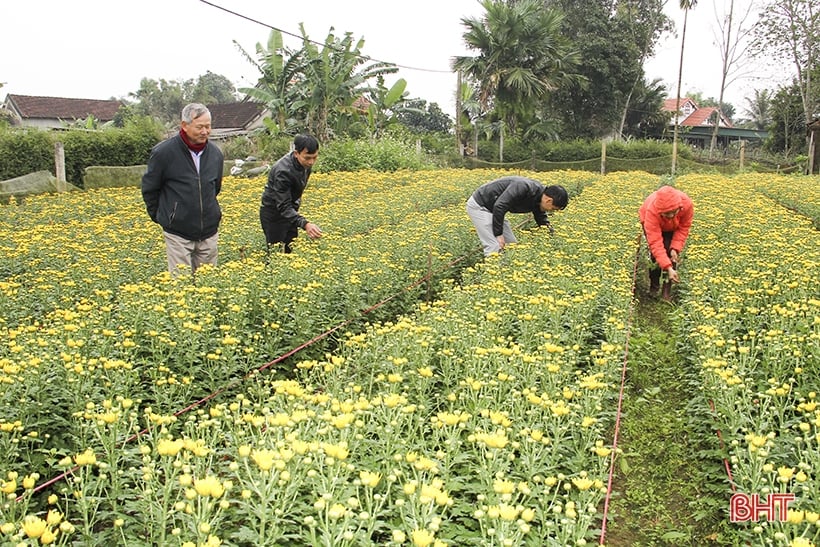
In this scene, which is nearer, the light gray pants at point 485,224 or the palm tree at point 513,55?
the light gray pants at point 485,224

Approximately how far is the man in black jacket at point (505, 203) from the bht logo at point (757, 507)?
12.1 ft

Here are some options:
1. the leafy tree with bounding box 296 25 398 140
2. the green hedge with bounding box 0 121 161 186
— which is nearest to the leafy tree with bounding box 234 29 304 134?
the leafy tree with bounding box 296 25 398 140

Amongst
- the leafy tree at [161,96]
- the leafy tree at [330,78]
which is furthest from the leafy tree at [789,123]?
the leafy tree at [161,96]

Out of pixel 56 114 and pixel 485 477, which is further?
pixel 56 114

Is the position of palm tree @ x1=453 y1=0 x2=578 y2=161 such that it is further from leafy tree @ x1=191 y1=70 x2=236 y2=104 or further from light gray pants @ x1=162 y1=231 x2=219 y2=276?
leafy tree @ x1=191 y1=70 x2=236 y2=104

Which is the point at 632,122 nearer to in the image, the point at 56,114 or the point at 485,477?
the point at 56,114

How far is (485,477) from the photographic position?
8.71 ft

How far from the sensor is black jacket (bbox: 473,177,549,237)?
6867 millimetres

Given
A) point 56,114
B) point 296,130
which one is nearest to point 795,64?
point 296,130

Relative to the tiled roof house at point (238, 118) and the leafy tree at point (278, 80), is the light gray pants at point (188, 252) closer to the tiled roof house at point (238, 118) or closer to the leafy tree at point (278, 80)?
the leafy tree at point (278, 80)

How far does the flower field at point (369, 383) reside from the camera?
242 cm

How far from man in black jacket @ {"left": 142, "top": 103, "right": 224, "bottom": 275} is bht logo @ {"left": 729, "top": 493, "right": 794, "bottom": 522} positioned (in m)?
4.22

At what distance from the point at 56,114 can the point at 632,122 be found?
137ft

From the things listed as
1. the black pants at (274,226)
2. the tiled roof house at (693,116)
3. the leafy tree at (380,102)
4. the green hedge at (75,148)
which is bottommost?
the black pants at (274,226)
